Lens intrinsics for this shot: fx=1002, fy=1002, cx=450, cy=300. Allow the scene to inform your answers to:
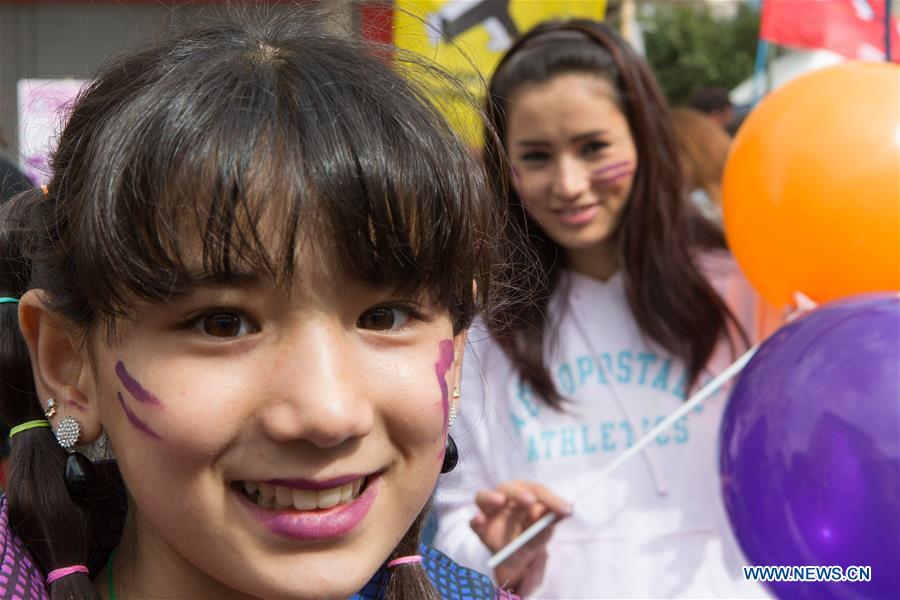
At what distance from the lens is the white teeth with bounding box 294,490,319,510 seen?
1020 mm

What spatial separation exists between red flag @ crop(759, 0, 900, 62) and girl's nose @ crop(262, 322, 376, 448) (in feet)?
6.95

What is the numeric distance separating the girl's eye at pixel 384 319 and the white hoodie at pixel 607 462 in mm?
1102

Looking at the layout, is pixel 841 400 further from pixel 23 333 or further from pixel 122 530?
pixel 23 333

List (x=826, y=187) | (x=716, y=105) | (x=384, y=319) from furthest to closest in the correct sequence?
(x=716, y=105), (x=826, y=187), (x=384, y=319)

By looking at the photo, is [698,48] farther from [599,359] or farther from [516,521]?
[516,521]

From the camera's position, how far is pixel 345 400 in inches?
38.2

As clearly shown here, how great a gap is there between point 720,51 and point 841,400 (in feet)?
78.1

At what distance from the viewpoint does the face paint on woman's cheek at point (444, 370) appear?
Answer: 1.12 m

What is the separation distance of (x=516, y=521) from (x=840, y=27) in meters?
1.63

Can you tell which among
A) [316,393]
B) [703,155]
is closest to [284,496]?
[316,393]

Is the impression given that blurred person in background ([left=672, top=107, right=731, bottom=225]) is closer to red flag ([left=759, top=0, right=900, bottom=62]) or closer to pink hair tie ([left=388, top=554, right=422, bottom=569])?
red flag ([left=759, top=0, right=900, bottom=62])

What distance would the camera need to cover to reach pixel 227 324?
1.00 meters

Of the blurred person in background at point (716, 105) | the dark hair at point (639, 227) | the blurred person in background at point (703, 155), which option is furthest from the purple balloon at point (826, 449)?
the blurred person in background at point (716, 105)

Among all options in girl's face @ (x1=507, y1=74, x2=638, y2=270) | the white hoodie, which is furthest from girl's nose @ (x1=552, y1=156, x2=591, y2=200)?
the white hoodie
